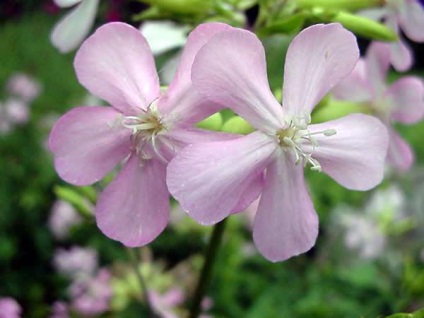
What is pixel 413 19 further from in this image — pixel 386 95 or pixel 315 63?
pixel 315 63

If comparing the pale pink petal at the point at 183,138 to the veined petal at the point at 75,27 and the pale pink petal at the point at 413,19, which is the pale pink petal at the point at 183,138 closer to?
the veined petal at the point at 75,27

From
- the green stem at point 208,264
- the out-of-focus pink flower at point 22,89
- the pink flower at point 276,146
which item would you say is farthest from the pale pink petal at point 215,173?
the out-of-focus pink flower at point 22,89

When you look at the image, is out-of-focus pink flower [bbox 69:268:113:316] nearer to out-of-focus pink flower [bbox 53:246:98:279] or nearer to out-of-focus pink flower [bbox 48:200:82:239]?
out-of-focus pink flower [bbox 53:246:98:279]

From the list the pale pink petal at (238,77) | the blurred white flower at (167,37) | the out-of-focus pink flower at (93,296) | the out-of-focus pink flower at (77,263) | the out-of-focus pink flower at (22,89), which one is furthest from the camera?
the out-of-focus pink flower at (22,89)

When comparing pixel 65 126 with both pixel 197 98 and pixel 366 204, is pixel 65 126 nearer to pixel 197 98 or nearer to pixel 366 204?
pixel 197 98

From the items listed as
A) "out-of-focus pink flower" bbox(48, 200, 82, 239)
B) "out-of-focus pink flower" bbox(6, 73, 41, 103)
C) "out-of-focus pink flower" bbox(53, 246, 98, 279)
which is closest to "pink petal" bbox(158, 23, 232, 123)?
"out-of-focus pink flower" bbox(53, 246, 98, 279)

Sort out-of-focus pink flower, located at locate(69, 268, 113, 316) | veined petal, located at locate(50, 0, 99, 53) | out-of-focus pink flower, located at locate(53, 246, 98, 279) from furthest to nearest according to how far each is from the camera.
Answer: out-of-focus pink flower, located at locate(53, 246, 98, 279)
out-of-focus pink flower, located at locate(69, 268, 113, 316)
veined petal, located at locate(50, 0, 99, 53)

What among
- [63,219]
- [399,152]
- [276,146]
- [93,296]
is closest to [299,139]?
[276,146]
